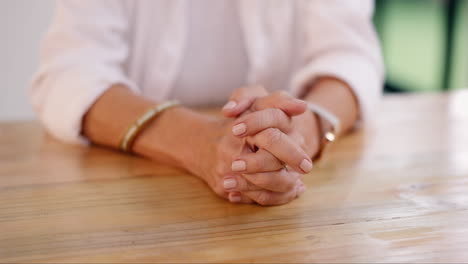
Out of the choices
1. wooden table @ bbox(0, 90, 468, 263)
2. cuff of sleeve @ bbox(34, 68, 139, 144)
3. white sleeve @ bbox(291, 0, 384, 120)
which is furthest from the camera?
white sleeve @ bbox(291, 0, 384, 120)

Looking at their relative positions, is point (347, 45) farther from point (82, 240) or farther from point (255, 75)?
point (82, 240)

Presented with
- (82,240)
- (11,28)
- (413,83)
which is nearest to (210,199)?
(82,240)

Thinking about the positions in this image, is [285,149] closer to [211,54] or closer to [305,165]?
[305,165]

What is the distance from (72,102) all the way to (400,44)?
3150 millimetres

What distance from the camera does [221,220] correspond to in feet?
2.59

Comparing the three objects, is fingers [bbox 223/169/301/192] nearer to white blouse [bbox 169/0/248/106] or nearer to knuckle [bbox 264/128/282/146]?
knuckle [bbox 264/128/282/146]

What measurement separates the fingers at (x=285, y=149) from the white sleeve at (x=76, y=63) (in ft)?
1.32

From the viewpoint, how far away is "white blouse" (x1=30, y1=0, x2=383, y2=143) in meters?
A: 1.17

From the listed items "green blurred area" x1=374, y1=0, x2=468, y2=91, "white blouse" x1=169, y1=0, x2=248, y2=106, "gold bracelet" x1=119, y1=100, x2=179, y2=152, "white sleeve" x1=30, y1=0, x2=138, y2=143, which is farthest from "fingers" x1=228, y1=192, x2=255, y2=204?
"green blurred area" x1=374, y1=0, x2=468, y2=91

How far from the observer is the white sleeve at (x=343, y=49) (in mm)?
1230

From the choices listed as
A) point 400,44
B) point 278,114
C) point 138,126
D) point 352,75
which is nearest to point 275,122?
point 278,114

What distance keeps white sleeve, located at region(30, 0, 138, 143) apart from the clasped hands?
12.4 inches

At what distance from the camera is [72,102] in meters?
1.12

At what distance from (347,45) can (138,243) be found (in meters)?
0.73
